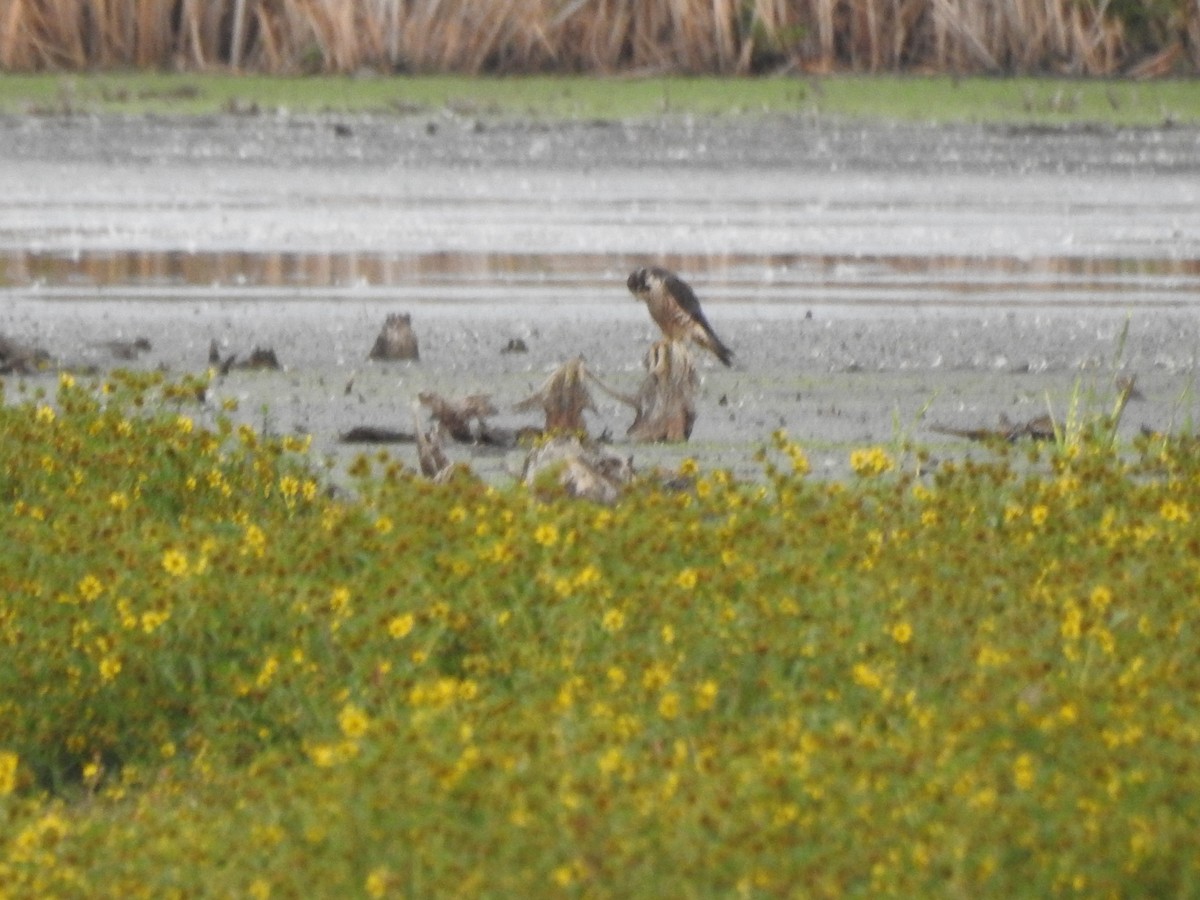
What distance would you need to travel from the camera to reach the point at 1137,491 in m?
5.83

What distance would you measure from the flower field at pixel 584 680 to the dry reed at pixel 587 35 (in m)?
15.9

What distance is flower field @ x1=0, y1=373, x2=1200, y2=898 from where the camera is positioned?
12.1 feet

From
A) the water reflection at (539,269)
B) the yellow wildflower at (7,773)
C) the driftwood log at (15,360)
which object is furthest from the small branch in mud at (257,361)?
the yellow wildflower at (7,773)

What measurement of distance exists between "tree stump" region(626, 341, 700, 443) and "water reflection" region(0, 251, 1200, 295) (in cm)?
465

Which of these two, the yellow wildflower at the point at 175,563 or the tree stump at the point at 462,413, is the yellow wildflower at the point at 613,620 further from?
the tree stump at the point at 462,413

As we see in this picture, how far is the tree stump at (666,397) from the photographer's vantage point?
7.91 metres

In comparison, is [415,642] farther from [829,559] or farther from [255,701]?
Result: [829,559]

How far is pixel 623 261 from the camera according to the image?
13703 millimetres

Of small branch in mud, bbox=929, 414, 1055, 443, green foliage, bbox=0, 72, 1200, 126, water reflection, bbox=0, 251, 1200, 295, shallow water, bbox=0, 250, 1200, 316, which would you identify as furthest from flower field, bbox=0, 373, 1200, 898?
green foliage, bbox=0, 72, 1200, 126

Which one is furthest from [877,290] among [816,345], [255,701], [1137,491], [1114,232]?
[255,701]

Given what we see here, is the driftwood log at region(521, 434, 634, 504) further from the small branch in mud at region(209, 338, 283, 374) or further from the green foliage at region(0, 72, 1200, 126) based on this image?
the green foliage at region(0, 72, 1200, 126)

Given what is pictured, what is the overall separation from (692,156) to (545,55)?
3410 millimetres

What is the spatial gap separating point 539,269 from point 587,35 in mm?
9463

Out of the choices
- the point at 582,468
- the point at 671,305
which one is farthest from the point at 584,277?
the point at 582,468
